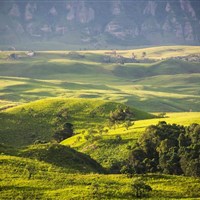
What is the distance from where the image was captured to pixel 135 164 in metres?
86.5

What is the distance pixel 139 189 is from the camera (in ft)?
189

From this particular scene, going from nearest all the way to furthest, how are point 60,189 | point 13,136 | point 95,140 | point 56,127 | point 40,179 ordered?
point 60,189 → point 40,179 → point 95,140 → point 13,136 → point 56,127

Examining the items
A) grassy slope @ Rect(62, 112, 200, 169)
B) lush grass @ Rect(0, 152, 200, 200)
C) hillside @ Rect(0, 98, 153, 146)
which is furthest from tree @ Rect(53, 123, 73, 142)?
lush grass @ Rect(0, 152, 200, 200)

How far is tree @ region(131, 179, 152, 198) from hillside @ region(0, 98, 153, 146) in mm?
70971

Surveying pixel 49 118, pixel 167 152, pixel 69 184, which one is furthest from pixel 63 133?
pixel 69 184

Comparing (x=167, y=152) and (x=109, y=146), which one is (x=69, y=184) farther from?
(x=109, y=146)

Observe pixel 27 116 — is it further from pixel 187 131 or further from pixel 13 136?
pixel 187 131

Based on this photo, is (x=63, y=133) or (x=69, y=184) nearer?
(x=69, y=184)

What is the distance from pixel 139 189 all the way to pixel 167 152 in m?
31.7

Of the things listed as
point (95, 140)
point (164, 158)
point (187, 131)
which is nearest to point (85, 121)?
point (95, 140)

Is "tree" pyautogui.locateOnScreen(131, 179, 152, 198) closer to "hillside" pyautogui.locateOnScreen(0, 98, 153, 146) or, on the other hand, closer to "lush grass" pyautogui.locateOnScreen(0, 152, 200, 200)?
"lush grass" pyautogui.locateOnScreen(0, 152, 200, 200)

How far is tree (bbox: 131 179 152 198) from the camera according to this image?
188 ft

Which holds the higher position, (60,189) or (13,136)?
(60,189)

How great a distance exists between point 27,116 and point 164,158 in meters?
74.5
